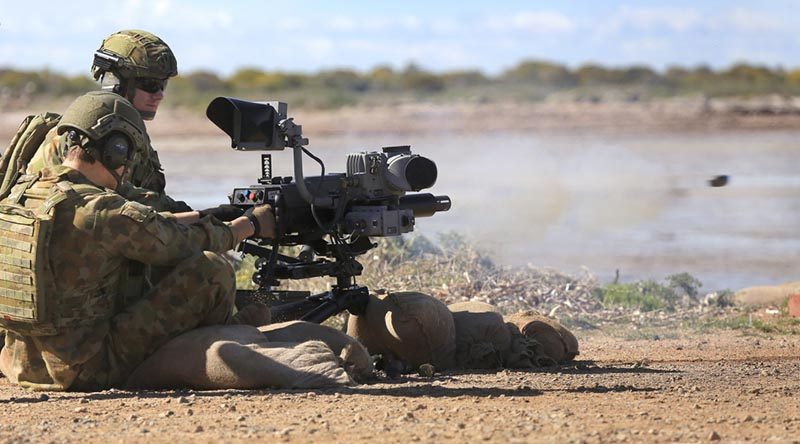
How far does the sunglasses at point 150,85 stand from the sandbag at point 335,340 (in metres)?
1.66

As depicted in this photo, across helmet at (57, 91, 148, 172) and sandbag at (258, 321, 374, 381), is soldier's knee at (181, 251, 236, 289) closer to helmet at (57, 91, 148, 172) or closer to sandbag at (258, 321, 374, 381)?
sandbag at (258, 321, 374, 381)

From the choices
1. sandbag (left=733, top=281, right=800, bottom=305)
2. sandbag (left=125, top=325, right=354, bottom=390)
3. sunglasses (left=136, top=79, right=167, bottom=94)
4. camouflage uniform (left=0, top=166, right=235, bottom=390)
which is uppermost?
sunglasses (left=136, top=79, right=167, bottom=94)

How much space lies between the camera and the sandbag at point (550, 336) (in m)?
8.69

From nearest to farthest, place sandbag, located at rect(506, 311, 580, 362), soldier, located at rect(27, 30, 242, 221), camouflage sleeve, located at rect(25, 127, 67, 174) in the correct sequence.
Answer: camouflage sleeve, located at rect(25, 127, 67, 174) → soldier, located at rect(27, 30, 242, 221) → sandbag, located at rect(506, 311, 580, 362)

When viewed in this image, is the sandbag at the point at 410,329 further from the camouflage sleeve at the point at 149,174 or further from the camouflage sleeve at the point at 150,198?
the camouflage sleeve at the point at 149,174

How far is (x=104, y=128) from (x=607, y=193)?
53.0 ft

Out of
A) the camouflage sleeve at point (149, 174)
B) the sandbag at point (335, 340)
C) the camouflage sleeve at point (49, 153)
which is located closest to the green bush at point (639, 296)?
the camouflage sleeve at point (149, 174)

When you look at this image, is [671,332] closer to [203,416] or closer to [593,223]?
→ [203,416]

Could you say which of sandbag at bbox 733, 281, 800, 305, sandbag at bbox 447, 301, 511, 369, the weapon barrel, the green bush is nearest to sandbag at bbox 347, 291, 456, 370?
sandbag at bbox 447, 301, 511, 369

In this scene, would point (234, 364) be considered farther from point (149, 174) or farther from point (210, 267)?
point (149, 174)

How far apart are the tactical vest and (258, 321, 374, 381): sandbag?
1113 millimetres

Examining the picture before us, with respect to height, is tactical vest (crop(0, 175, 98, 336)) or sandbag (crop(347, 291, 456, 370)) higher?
tactical vest (crop(0, 175, 98, 336))

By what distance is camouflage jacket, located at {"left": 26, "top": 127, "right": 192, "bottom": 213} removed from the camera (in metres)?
7.45

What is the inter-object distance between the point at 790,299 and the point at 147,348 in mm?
5850
